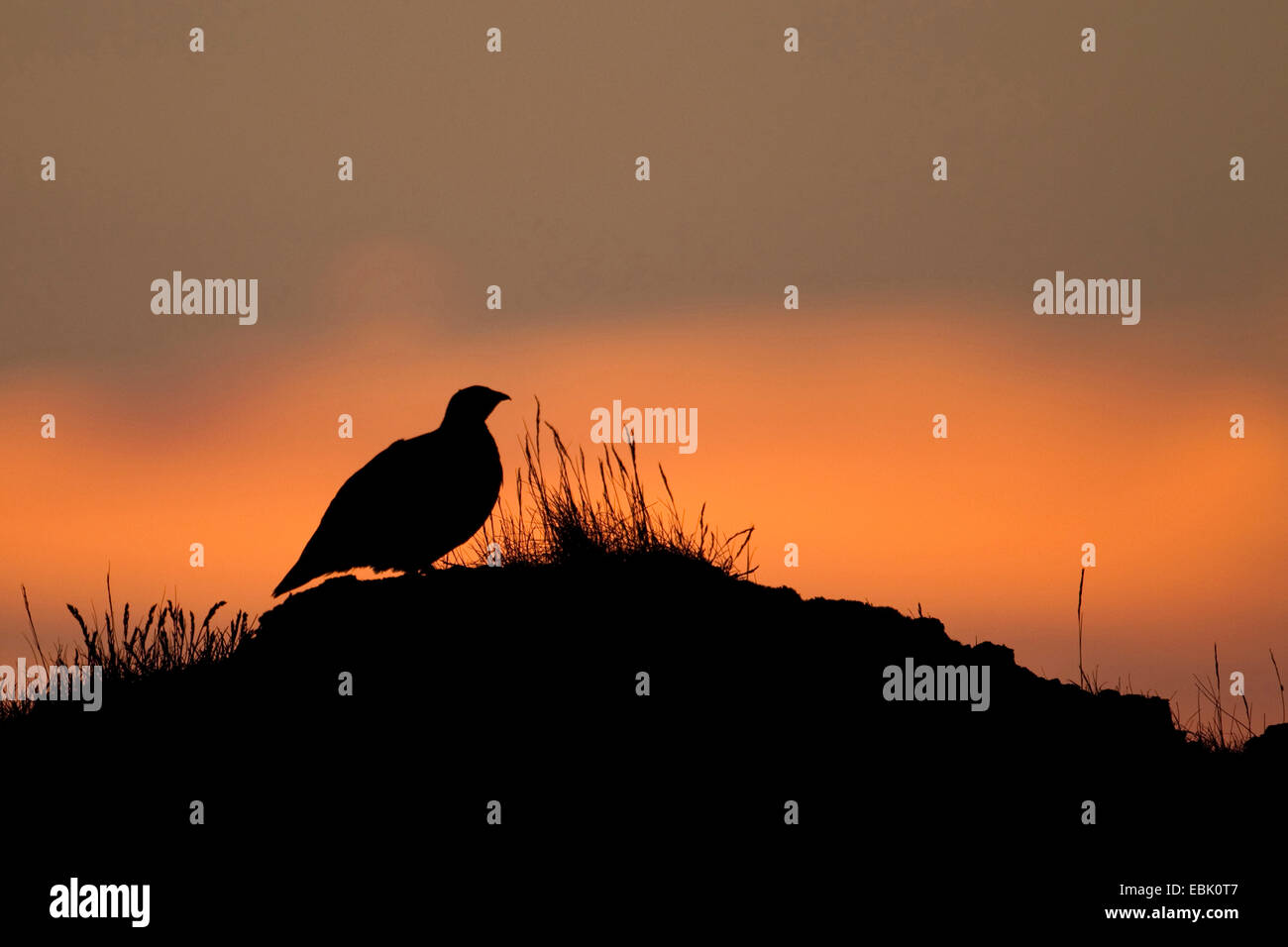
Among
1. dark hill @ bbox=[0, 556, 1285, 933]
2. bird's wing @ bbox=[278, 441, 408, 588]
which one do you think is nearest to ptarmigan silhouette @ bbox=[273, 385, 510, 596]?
bird's wing @ bbox=[278, 441, 408, 588]

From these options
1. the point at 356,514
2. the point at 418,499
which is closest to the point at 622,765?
the point at 418,499

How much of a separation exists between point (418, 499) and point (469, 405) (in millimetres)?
767

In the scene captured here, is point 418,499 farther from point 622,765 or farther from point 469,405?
point 622,765

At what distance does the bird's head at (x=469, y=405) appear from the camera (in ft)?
28.5

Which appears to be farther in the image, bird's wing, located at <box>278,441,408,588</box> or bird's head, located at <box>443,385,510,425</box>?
bird's head, located at <box>443,385,510,425</box>

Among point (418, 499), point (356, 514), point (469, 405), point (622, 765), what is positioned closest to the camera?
point (622, 765)

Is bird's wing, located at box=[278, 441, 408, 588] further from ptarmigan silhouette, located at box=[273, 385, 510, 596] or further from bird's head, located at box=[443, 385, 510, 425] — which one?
bird's head, located at box=[443, 385, 510, 425]

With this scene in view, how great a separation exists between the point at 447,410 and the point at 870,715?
11.2 ft

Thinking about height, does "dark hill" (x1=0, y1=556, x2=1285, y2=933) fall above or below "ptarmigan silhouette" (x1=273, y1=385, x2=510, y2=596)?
below

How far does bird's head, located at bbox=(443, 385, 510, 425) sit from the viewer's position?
8.68m

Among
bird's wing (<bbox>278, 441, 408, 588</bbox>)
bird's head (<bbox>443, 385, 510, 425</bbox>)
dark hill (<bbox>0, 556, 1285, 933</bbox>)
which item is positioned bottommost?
dark hill (<bbox>0, 556, 1285, 933</bbox>)

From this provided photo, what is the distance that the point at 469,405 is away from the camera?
8711 mm

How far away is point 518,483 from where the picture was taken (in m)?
8.72
